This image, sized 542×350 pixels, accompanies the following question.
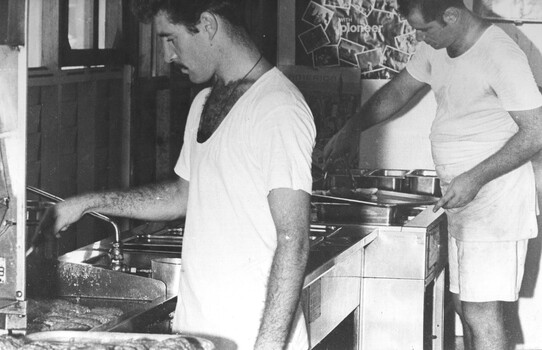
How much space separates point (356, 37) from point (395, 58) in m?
0.20

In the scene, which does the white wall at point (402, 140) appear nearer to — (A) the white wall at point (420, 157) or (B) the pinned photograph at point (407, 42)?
(A) the white wall at point (420, 157)

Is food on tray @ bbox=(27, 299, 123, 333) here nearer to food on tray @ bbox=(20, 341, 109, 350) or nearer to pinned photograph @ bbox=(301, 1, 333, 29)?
food on tray @ bbox=(20, 341, 109, 350)

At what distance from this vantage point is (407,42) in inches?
153

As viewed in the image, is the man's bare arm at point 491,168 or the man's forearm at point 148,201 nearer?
the man's forearm at point 148,201

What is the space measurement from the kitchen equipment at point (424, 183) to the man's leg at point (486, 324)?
33.2 inches

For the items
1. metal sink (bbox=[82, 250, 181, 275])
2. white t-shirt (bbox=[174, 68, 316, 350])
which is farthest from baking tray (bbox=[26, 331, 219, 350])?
metal sink (bbox=[82, 250, 181, 275])

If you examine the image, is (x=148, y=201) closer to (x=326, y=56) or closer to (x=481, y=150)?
(x=481, y=150)

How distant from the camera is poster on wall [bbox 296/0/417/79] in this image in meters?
3.90

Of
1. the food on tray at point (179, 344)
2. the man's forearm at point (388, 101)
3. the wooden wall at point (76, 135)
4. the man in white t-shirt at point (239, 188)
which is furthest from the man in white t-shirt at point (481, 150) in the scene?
the food on tray at point (179, 344)

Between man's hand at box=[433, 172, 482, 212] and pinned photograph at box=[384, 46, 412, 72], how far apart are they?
0.85 m

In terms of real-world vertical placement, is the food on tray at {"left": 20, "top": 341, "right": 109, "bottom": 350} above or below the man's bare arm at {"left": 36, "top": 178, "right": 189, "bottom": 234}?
below

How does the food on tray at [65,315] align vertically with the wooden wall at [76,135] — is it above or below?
below

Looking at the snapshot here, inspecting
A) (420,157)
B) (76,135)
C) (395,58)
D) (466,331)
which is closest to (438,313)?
(466,331)

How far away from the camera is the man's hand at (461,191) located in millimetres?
3115
